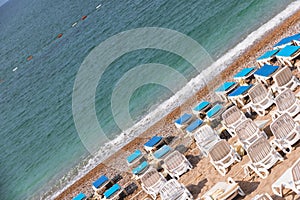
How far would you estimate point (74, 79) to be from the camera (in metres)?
37.2

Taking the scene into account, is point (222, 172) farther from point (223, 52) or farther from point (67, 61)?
point (67, 61)

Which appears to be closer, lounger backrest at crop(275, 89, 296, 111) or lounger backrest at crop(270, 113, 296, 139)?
lounger backrest at crop(270, 113, 296, 139)

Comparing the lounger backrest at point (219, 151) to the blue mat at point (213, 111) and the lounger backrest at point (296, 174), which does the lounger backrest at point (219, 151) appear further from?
the blue mat at point (213, 111)

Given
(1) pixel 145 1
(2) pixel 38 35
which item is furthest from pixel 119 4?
(2) pixel 38 35

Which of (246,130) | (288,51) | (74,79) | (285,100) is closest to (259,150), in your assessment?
(246,130)

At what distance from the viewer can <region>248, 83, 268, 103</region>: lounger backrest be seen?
16.0 m

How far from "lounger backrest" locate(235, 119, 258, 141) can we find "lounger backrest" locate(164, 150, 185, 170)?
260cm

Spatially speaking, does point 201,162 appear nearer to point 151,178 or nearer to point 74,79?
point 151,178

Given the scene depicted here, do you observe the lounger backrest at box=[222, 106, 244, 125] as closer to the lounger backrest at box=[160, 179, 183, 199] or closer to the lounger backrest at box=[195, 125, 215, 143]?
the lounger backrest at box=[195, 125, 215, 143]

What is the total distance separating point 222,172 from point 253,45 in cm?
1344

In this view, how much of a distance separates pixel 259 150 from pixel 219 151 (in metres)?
1.65

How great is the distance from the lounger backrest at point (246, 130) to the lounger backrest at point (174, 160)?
2599 mm

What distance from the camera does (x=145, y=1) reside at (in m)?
46.3

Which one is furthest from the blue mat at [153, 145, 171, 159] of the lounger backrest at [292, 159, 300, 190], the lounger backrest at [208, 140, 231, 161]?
the lounger backrest at [292, 159, 300, 190]
